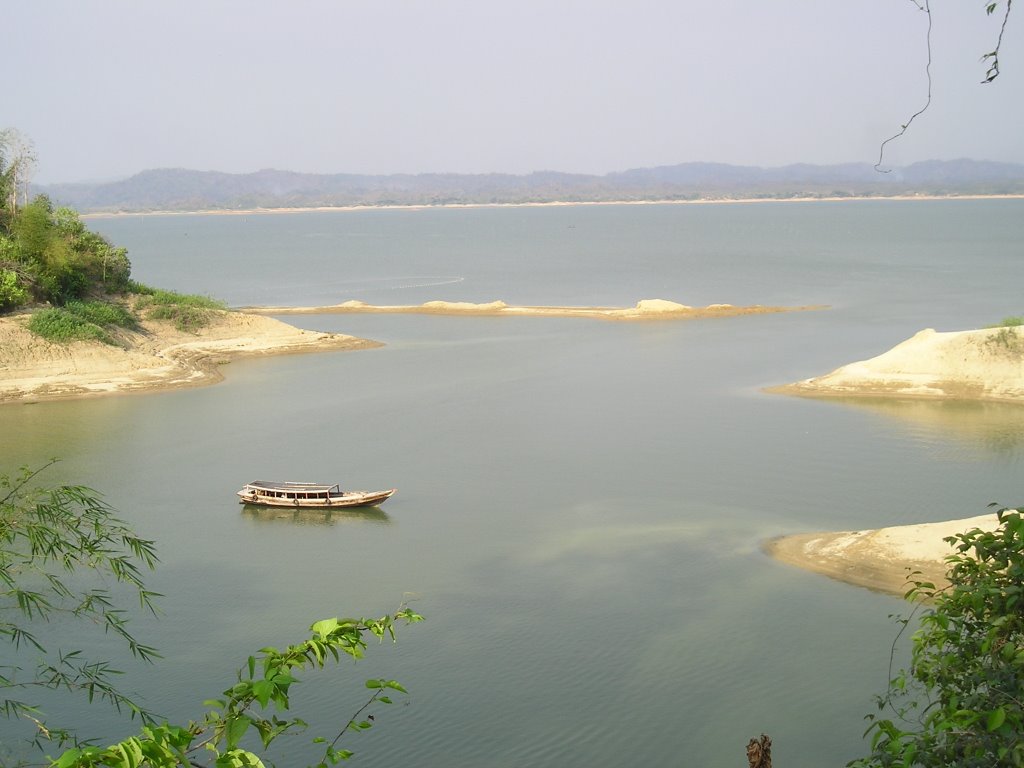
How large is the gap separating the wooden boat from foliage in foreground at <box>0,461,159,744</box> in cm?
336

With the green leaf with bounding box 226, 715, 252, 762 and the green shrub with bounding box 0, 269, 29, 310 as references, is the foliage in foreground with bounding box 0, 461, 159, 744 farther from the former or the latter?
the green shrub with bounding box 0, 269, 29, 310

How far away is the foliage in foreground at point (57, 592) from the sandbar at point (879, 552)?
12.6 metres

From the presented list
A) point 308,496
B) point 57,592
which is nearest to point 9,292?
point 308,496

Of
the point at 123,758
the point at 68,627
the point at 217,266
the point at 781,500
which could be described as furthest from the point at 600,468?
the point at 217,266

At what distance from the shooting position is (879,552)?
20734 millimetres

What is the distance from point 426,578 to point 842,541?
8.54 metres

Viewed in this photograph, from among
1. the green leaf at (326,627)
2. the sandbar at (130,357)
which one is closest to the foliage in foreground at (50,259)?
the sandbar at (130,357)

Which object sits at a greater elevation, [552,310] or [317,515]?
[552,310]

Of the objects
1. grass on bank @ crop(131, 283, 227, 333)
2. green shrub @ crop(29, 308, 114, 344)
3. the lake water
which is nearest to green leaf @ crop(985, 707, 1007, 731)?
the lake water

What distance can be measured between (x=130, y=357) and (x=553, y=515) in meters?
25.3

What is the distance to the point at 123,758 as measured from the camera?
4.34 metres

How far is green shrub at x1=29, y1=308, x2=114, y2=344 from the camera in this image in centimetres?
4138

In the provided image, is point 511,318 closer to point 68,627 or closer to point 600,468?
point 600,468

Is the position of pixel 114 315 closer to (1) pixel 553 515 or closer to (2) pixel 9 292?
(2) pixel 9 292
